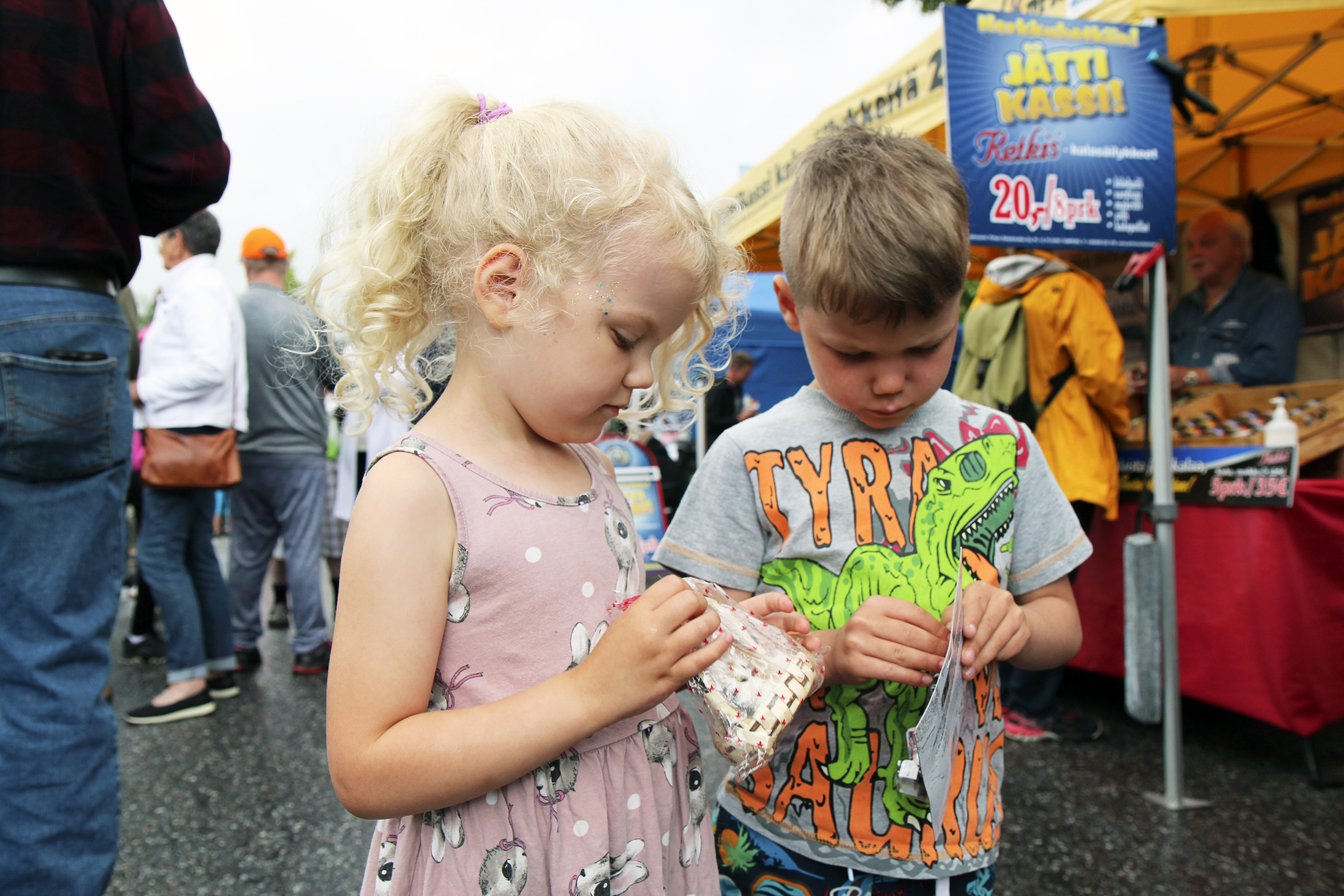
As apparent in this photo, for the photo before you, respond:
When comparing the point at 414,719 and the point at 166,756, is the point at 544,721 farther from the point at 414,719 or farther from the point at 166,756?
the point at 166,756

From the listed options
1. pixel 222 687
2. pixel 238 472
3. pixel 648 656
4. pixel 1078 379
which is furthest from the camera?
pixel 222 687

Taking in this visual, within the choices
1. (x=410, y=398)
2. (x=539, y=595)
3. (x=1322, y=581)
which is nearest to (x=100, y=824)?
(x=410, y=398)

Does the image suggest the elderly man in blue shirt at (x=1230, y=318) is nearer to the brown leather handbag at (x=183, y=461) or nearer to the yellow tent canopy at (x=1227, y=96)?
the yellow tent canopy at (x=1227, y=96)

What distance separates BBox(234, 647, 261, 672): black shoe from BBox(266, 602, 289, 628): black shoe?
111 cm

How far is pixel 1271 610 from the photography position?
2.73 meters

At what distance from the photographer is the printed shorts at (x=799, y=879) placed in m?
1.13

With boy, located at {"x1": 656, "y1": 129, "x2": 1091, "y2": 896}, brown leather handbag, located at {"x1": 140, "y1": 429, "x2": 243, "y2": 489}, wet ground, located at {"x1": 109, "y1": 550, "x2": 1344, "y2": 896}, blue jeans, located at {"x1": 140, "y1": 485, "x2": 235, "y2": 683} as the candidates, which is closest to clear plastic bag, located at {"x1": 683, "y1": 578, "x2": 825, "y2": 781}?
boy, located at {"x1": 656, "y1": 129, "x2": 1091, "y2": 896}

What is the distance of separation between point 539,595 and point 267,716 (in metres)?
3.11

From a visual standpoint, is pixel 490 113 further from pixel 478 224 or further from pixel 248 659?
pixel 248 659

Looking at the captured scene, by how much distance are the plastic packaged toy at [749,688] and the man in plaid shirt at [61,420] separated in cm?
130

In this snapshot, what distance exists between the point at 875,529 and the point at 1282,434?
7.62 feet

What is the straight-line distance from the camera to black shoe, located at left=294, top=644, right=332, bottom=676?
4059 millimetres

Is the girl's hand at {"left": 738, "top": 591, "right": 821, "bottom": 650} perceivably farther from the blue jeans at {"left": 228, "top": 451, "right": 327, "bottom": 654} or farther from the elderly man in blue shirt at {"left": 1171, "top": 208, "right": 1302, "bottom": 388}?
the elderly man in blue shirt at {"left": 1171, "top": 208, "right": 1302, "bottom": 388}

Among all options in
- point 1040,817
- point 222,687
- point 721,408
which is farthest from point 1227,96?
point 222,687
